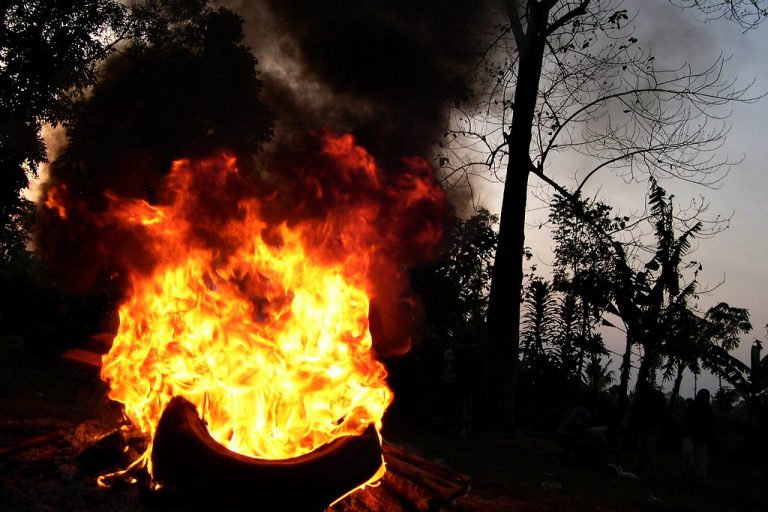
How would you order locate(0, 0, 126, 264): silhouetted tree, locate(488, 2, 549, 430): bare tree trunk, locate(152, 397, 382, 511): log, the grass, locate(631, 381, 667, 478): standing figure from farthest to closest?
locate(0, 0, 126, 264): silhouetted tree, locate(488, 2, 549, 430): bare tree trunk, locate(631, 381, 667, 478): standing figure, the grass, locate(152, 397, 382, 511): log

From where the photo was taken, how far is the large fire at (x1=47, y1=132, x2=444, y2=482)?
483 centimetres

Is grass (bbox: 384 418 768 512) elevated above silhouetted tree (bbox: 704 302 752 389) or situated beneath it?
situated beneath

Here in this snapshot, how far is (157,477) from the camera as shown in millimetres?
4273

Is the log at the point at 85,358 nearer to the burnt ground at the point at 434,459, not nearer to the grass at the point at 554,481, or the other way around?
the burnt ground at the point at 434,459

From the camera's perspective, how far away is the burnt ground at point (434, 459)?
174 inches

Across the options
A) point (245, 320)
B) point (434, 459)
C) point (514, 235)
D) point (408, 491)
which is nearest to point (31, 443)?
point (245, 320)

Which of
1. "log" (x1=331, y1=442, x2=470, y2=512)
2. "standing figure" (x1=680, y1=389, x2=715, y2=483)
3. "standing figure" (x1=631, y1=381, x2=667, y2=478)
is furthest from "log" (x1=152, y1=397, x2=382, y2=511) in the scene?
"standing figure" (x1=680, y1=389, x2=715, y2=483)

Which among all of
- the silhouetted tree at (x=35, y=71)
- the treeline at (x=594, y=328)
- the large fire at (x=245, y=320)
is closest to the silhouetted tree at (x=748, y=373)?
the treeline at (x=594, y=328)

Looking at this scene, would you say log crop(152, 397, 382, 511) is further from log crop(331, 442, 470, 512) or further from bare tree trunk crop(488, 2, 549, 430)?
bare tree trunk crop(488, 2, 549, 430)

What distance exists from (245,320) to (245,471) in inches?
62.5

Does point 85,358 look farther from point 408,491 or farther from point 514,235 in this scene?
point 514,235

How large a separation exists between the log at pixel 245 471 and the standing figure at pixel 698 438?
356 inches

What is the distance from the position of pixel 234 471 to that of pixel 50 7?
66.5 feet

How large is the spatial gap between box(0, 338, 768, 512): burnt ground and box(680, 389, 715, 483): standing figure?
342 millimetres
